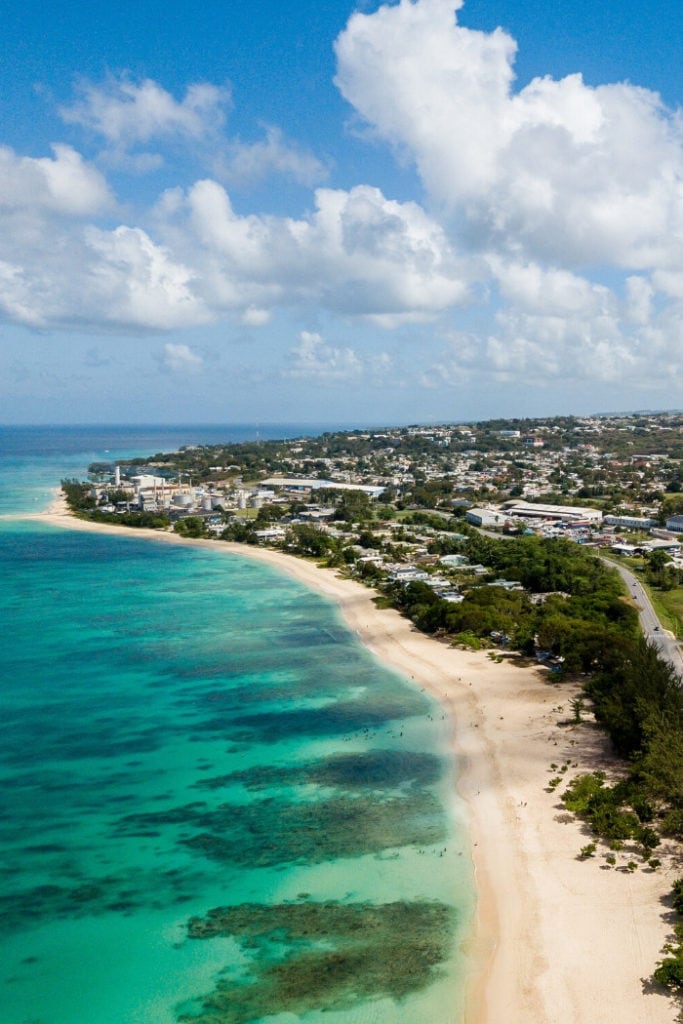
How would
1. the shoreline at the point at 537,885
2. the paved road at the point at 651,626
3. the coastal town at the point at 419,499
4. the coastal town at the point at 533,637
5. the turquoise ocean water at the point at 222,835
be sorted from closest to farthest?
the shoreline at the point at 537,885 → the turquoise ocean water at the point at 222,835 → the coastal town at the point at 533,637 → the paved road at the point at 651,626 → the coastal town at the point at 419,499

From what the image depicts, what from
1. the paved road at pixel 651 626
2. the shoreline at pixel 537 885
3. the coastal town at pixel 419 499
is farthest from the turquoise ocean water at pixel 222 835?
the coastal town at pixel 419 499

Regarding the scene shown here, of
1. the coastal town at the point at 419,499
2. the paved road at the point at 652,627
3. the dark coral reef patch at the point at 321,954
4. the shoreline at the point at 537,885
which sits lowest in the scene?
the dark coral reef patch at the point at 321,954

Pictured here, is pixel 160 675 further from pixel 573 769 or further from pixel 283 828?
pixel 573 769

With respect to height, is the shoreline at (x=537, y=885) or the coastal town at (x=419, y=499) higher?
the coastal town at (x=419, y=499)

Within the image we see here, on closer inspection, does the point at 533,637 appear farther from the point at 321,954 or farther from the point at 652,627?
the point at 321,954

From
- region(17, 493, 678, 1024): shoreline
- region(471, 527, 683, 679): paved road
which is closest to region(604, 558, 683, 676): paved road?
region(471, 527, 683, 679): paved road

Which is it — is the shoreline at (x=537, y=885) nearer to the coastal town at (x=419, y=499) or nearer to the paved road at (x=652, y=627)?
the paved road at (x=652, y=627)
